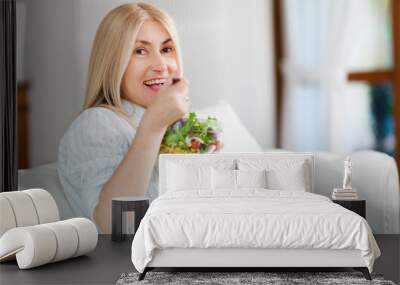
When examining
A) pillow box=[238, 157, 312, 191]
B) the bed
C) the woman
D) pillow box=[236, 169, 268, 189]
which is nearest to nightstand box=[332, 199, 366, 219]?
pillow box=[238, 157, 312, 191]

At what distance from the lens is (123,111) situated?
21.1 feet

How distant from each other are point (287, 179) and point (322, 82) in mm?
1156

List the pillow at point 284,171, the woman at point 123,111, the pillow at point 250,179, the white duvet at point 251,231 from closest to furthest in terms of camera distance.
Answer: the white duvet at point 251,231 < the pillow at point 250,179 < the pillow at point 284,171 < the woman at point 123,111

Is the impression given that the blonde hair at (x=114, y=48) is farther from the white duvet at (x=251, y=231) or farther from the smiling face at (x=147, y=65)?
the white duvet at (x=251, y=231)

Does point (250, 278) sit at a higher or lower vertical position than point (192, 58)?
lower

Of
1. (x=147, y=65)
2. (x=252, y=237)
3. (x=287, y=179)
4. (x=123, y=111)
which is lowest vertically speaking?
(x=252, y=237)

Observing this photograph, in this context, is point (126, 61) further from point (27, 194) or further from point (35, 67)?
point (27, 194)

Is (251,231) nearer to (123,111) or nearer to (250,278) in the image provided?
(250,278)

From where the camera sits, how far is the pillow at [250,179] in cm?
582

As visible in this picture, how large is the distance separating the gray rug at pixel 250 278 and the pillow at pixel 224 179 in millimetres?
1242

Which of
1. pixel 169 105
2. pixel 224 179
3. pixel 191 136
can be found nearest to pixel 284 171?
pixel 224 179

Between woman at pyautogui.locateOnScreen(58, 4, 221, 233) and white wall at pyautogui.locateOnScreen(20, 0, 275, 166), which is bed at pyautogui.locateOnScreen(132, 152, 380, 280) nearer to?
woman at pyautogui.locateOnScreen(58, 4, 221, 233)

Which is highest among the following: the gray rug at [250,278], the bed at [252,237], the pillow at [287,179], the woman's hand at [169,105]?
Result: the woman's hand at [169,105]

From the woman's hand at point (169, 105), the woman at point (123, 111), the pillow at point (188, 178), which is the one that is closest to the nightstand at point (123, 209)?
the pillow at point (188, 178)
